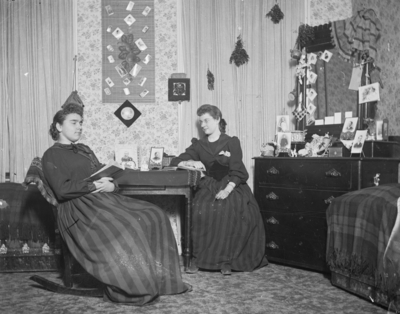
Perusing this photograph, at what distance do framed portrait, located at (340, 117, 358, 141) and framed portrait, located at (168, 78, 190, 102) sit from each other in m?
1.78

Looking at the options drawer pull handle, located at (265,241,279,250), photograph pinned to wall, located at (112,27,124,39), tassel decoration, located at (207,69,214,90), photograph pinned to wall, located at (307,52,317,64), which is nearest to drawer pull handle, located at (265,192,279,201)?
drawer pull handle, located at (265,241,279,250)

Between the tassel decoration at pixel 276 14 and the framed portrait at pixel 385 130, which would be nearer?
the framed portrait at pixel 385 130

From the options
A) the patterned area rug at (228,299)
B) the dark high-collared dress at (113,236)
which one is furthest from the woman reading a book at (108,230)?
the patterned area rug at (228,299)

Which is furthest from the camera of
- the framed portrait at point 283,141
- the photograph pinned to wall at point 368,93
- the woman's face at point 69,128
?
the framed portrait at point 283,141

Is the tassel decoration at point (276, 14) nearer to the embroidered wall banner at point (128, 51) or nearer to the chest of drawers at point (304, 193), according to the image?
the embroidered wall banner at point (128, 51)

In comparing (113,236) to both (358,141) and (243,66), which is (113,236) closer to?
(358,141)

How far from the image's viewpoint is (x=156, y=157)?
209 inches

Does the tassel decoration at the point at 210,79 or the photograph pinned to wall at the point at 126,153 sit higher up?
the tassel decoration at the point at 210,79

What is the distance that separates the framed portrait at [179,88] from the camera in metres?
5.38

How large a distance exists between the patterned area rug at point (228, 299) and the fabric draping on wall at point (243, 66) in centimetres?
176

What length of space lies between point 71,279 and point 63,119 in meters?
1.35

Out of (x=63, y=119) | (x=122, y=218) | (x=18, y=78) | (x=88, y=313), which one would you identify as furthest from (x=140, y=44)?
(x=88, y=313)

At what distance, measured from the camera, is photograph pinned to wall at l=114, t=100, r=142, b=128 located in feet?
17.6

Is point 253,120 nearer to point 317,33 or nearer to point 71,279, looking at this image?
point 317,33
